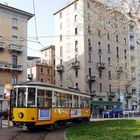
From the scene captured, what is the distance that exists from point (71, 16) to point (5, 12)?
22.3 m

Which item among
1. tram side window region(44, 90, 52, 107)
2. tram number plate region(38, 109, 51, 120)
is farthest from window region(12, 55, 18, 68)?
tram number plate region(38, 109, 51, 120)

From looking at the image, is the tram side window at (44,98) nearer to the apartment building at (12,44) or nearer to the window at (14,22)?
the apartment building at (12,44)

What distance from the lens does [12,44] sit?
50594 mm

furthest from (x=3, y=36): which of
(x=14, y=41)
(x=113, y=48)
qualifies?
(x=113, y=48)

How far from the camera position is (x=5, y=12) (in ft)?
167

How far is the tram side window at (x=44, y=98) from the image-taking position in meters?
21.1

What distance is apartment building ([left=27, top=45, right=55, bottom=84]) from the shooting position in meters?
80.4

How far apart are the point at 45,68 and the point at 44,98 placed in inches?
2358

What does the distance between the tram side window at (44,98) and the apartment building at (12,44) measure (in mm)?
26972

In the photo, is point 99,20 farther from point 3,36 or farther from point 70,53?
point 70,53

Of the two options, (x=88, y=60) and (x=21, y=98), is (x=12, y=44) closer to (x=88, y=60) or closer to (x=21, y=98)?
(x=88, y=60)

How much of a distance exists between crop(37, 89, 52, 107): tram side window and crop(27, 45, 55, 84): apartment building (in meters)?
57.3

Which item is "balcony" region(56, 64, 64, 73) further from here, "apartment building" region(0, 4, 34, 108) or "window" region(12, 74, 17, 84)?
"window" region(12, 74, 17, 84)

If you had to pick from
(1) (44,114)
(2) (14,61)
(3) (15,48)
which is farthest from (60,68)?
(1) (44,114)
